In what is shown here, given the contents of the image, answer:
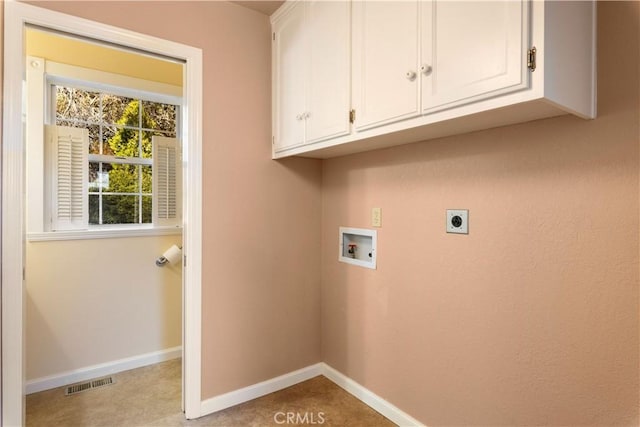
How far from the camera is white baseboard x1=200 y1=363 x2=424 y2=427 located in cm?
196

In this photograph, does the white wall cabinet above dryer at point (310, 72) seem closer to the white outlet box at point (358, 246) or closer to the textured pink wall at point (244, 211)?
the textured pink wall at point (244, 211)

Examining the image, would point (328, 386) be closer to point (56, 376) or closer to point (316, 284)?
point (316, 284)

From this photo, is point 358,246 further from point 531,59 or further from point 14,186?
point 14,186

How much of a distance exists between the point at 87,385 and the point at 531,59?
3109 mm

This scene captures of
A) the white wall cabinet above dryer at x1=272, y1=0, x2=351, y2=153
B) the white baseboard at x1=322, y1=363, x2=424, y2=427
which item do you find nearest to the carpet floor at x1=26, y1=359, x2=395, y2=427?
the white baseboard at x1=322, y1=363, x2=424, y2=427

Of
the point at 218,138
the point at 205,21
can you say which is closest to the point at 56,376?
the point at 218,138

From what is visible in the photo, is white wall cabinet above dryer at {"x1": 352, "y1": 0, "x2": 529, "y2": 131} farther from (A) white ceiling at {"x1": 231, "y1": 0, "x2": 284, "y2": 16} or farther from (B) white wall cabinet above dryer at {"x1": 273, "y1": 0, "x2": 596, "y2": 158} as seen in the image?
(A) white ceiling at {"x1": 231, "y1": 0, "x2": 284, "y2": 16}

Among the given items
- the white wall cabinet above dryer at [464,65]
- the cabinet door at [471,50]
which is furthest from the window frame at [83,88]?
the cabinet door at [471,50]

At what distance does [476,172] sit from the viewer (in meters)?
1.57

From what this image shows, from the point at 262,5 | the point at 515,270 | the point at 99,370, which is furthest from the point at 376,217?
the point at 99,370

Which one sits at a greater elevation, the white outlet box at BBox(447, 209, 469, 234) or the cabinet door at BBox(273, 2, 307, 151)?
the cabinet door at BBox(273, 2, 307, 151)

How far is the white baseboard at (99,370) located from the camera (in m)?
2.29

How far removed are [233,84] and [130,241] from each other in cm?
147

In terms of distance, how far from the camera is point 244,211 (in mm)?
2170
